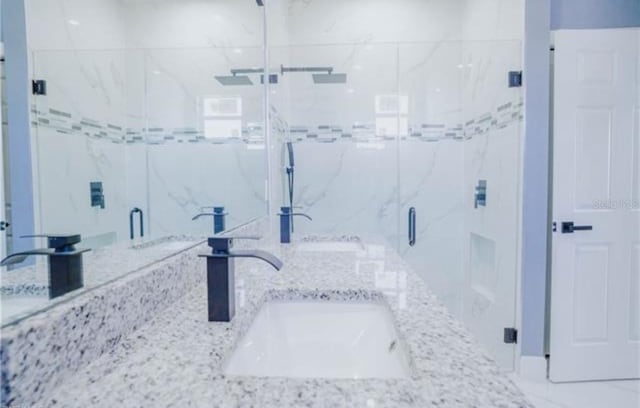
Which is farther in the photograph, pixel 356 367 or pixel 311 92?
pixel 311 92

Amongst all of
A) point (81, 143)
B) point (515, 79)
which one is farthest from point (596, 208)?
point (81, 143)

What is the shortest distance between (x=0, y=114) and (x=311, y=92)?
2.90 meters

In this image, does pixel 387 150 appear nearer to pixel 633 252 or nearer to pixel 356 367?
pixel 633 252

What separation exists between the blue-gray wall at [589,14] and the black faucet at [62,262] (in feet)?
9.14

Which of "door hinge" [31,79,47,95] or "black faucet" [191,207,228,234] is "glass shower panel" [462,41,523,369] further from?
"door hinge" [31,79,47,95]

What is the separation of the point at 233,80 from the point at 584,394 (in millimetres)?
2618

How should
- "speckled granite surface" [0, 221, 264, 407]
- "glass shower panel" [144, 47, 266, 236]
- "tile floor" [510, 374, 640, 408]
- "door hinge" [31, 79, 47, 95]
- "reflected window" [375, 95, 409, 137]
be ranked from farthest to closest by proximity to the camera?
"reflected window" [375, 95, 409, 137] → "tile floor" [510, 374, 640, 408] → "glass shower panel" [144, 47, 266, 236] → "door hinge" [31, 79, 47, 95] → "speckled granite surface" [0, 221, 264, 407]

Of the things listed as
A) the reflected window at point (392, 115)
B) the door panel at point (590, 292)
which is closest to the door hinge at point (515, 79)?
the reflected window at point (392, 115)

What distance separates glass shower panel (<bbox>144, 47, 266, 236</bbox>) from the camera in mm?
1010

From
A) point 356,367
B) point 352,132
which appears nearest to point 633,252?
point 352,132

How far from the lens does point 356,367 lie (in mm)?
849

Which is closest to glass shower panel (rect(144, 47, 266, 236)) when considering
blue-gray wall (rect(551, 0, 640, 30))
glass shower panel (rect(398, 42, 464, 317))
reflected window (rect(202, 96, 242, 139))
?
reflected window (rect(202, 96, 242, 139))

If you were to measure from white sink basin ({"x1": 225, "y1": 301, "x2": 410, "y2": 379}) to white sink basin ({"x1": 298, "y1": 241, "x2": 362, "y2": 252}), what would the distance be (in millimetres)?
732

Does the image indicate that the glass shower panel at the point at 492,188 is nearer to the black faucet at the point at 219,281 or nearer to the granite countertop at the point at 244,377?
the granite countertop at the point at 244,377
